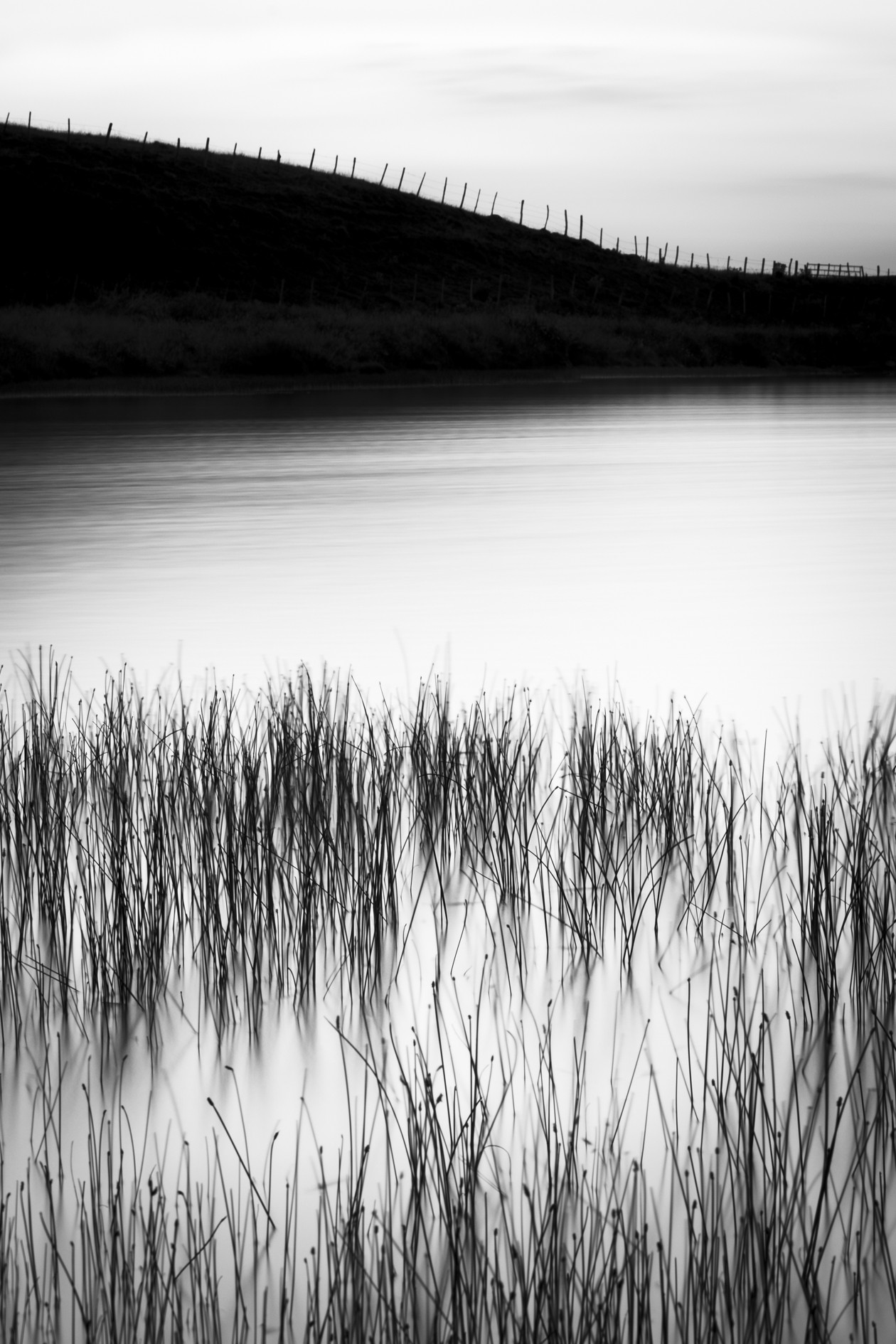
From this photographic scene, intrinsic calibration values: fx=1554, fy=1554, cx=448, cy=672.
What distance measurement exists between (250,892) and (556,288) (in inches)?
1693

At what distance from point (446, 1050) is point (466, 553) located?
7.57m

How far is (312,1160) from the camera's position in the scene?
2348mm

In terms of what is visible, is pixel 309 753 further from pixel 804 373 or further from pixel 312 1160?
pixel 804 373

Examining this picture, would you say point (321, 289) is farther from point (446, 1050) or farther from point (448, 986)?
point (446, 1050)

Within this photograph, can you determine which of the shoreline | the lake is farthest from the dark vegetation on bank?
the lake

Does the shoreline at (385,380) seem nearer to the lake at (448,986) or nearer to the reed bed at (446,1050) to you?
the lake at (448,986)

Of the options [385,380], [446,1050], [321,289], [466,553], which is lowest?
[446,1050]

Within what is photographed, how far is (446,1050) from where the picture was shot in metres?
2.71

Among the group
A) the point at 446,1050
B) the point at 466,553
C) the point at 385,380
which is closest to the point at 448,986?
the point at 446,1050

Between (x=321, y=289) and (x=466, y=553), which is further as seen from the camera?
(x=321, y=289)

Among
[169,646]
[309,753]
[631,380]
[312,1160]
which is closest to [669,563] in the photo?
[169,646]

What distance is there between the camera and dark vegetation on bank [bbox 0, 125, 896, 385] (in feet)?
84.8

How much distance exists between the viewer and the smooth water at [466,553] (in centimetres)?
682

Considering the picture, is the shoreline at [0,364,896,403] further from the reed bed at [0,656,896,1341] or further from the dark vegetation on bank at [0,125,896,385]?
the reed bed at [0,656,896,1341]
